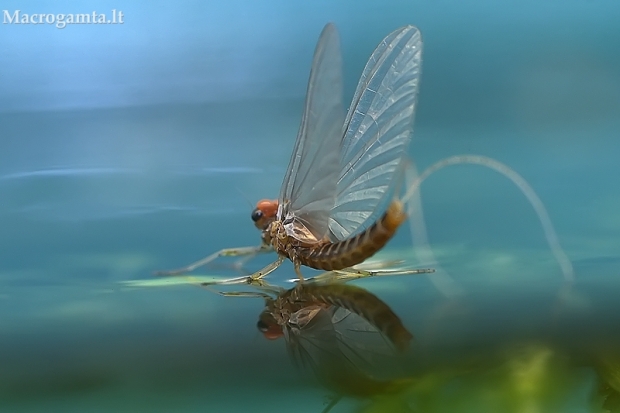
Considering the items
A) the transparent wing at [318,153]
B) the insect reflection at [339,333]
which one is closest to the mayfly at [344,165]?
the transparent wing at [318,153]

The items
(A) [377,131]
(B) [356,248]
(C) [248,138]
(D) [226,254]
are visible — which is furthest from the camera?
(C) [248,138]

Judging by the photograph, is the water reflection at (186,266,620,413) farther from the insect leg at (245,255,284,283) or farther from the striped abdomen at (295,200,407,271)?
the insect leg at (245,255,284,283)

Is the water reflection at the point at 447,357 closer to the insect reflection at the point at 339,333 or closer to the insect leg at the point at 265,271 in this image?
the insect reflection at the point at 339,333

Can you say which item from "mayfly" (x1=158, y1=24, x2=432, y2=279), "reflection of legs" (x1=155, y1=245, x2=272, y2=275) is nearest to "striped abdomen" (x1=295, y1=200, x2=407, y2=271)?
"mayfly" (x1=158, y1=24, x2=432, y2=279)

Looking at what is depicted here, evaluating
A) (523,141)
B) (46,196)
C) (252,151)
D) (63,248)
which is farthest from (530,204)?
(46,196)

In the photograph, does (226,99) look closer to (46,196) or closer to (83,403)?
(46,196)

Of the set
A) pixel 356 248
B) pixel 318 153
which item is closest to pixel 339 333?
pixel 356 248

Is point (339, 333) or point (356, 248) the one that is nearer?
point (339, 333)

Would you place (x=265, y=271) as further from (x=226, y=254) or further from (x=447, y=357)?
(x=447, y=357)
